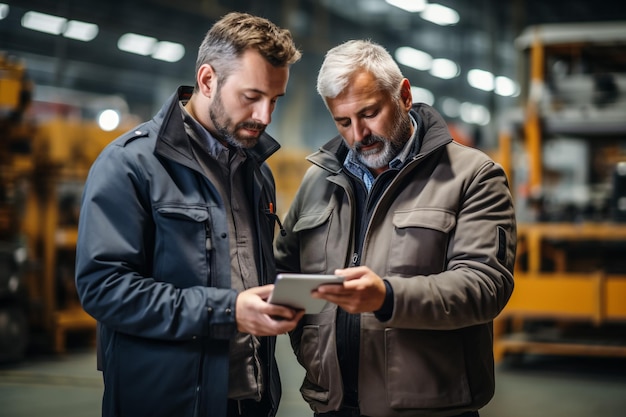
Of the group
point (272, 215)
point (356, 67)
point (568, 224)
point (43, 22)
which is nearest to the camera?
point (356, 67)

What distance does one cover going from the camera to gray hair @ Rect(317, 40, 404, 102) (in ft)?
7.47

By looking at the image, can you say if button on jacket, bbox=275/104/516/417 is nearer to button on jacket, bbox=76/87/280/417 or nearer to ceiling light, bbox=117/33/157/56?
button on jacket, bbox=76/87/280/417

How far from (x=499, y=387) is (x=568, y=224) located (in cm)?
166

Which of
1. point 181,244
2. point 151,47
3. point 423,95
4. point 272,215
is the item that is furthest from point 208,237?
point 423,95

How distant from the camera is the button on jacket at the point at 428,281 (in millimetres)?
2061

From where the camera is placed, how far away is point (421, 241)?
2.14 metres

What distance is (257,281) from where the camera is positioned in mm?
2234

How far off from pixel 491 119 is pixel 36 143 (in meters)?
10.9

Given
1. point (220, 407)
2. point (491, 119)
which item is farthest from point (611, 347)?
point (491, 119)

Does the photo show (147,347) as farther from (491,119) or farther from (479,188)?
(491,119)

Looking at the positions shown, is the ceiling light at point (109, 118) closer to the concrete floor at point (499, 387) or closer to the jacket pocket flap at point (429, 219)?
the concrete floor at point (499, 387)

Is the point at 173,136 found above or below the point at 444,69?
below

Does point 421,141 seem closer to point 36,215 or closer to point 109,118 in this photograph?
point 36,215

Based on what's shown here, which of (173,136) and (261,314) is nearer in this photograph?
(261,314)
